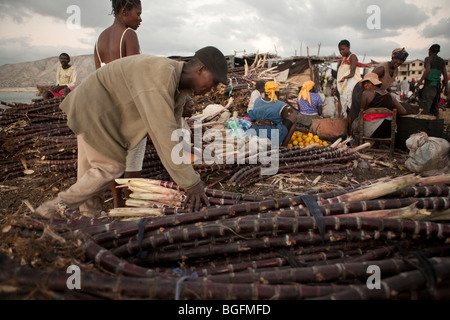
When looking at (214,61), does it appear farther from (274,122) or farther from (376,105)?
(376,105)

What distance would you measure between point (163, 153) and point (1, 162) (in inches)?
182

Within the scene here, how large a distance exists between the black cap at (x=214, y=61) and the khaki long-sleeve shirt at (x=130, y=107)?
231 mm

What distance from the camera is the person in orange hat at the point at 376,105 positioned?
5.50 m

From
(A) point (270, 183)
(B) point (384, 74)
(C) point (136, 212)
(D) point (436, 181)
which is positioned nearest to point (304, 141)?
(B) point (384, 74)

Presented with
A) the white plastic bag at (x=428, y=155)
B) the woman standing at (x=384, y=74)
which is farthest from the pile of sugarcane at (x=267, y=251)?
the woman standing at (x=384, y=74)

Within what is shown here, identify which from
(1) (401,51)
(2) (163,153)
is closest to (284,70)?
(1) (401,51)

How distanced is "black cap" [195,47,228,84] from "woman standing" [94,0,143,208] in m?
1.35

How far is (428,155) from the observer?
13.4 ft

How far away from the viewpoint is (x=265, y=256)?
1699mm

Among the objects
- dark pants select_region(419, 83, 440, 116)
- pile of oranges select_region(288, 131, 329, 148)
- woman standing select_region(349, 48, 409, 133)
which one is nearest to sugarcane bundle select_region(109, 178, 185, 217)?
pile of oranges select_region(288, 131, 329, 148)

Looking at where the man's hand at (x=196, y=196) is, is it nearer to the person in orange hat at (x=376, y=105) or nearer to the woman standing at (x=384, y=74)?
the person in orange hat at (x=376, y=105)

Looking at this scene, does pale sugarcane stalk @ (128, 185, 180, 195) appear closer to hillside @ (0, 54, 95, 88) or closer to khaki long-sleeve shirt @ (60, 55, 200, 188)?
khaki long-sleeve shirt @ (60, 55, 200, 188)

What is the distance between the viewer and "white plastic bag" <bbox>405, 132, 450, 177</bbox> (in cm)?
404
